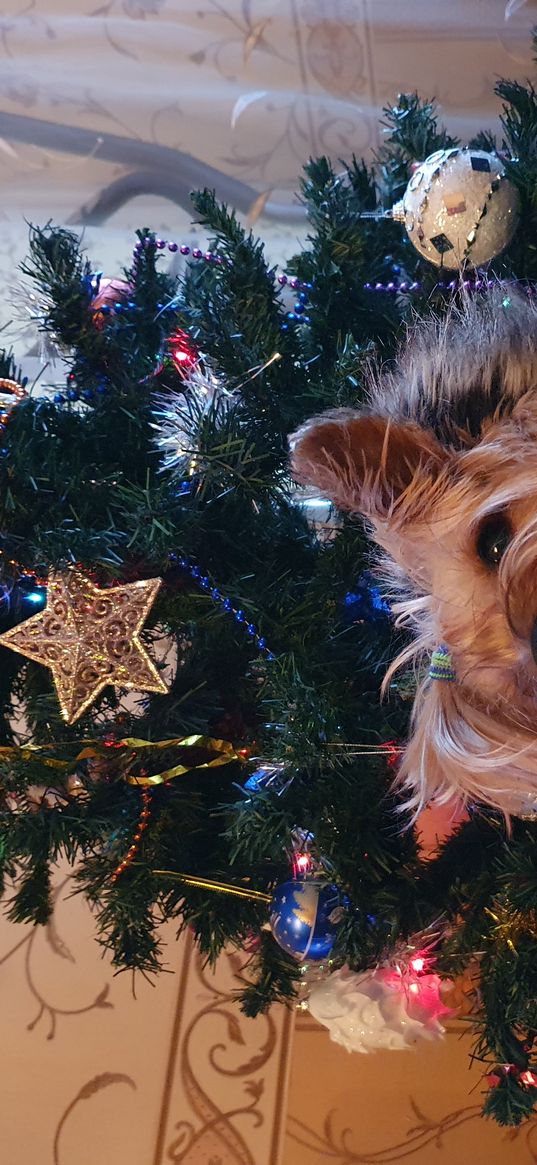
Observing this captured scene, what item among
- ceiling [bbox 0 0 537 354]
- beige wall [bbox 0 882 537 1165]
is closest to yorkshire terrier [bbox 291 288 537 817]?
beige wall [bbox 0 882 537 1165]

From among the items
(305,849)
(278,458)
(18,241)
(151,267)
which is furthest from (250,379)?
(18,241)

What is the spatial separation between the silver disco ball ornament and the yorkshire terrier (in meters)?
0.08

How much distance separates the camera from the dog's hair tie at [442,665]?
0.47m

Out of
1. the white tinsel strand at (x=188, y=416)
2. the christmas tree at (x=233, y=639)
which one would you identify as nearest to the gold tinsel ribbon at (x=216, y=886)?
the christmas tree at (x=233, y=639)

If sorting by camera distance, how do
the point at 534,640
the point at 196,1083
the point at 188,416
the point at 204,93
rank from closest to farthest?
the point at 534,640 → the point at 188,416 → the point at 196,1083 → the point at 204,93

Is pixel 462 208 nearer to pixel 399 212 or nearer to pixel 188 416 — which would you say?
pixel 399 212

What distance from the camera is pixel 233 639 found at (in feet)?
1.99

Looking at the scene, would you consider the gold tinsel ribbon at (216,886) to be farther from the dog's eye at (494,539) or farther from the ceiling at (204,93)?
the ceiling at (204,93)

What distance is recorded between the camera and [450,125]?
3.59 ft

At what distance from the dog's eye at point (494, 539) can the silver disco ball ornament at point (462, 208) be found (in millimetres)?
205

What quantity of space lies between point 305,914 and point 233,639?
0.61 ft

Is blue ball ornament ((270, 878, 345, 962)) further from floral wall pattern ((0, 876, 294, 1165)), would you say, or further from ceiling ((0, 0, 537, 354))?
ceiling ((0, 0, 537, 354))

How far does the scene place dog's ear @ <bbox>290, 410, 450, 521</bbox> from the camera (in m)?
0.44

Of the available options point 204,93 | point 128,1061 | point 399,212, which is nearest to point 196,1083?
point 128,1061
